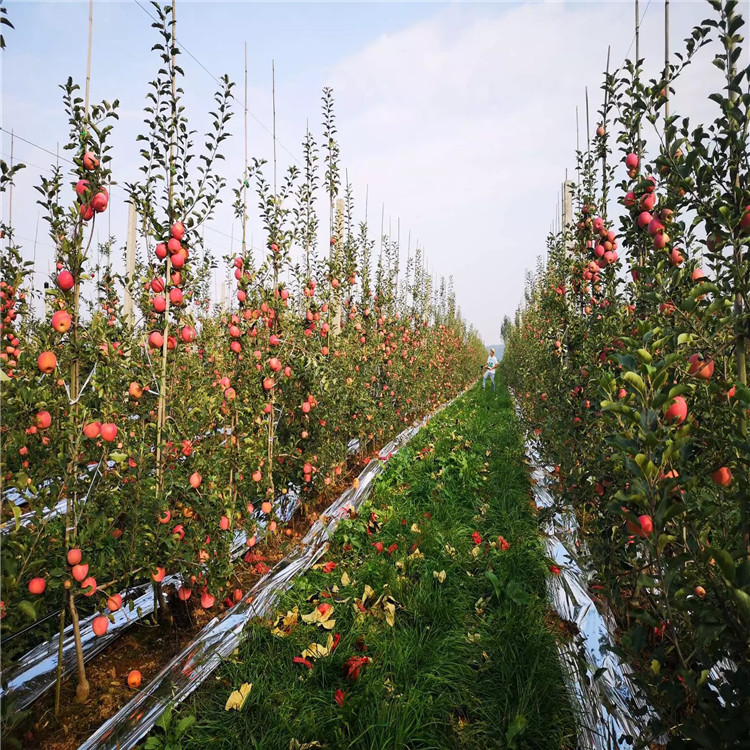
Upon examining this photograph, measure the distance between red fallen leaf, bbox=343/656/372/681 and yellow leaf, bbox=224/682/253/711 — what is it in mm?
428

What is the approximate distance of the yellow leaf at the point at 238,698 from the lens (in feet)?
6.12

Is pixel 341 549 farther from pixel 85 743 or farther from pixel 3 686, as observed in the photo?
pixel 3 686

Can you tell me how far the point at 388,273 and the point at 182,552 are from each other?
277 inches

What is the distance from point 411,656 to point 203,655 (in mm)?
1027

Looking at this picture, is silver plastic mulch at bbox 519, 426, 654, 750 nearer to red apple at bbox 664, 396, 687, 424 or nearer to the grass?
the grass

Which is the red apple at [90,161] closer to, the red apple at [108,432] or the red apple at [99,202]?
the red apple at [99,202]

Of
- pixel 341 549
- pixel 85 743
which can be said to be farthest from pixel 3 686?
pixel 341 549

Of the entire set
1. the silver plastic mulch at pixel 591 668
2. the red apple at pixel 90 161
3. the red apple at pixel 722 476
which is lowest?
the silver plastic mulch at pixel 591 668

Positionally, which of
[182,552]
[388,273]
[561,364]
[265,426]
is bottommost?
[182,552]

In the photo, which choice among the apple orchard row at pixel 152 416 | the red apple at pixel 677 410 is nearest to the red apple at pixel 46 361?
the apple orchard row at pixel 152 416

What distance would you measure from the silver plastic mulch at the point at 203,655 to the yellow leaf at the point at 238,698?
24 cm

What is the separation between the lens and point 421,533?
3.41 m

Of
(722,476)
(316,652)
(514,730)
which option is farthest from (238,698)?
(722,476)

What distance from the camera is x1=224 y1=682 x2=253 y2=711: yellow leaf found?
1865 mm
